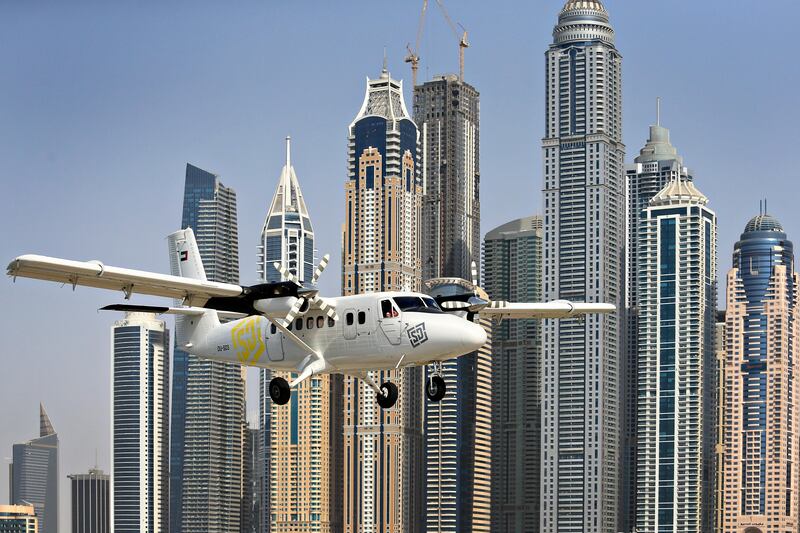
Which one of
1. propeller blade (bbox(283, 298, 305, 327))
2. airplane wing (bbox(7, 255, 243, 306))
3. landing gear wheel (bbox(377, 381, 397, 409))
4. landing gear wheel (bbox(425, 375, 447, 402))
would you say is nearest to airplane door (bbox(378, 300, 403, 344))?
landing gear wheel (bbox(425, 375, 447, 402))

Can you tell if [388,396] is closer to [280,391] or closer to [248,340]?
[280,391]

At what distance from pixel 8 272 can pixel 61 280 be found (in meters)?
4.05

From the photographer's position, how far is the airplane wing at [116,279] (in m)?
60.5

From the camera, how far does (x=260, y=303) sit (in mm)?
65000

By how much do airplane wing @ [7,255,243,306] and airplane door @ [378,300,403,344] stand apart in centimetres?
596

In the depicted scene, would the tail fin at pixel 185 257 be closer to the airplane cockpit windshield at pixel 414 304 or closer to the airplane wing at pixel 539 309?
the airplane wing at pixel 539 309

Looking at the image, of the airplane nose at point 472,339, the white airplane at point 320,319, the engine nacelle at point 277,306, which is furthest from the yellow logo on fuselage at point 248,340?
the airplane nose at point 472,339

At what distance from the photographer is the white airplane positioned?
63.1m

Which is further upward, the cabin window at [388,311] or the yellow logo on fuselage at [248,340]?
the cabin window at [388,311]

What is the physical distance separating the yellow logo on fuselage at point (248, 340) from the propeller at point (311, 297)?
446 cm

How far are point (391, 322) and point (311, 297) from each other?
3496 millimetres

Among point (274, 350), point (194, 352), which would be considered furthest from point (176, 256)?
point (274, 350)

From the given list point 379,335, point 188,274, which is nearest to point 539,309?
point 379,335

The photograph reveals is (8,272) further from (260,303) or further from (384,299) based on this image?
(384,299)
